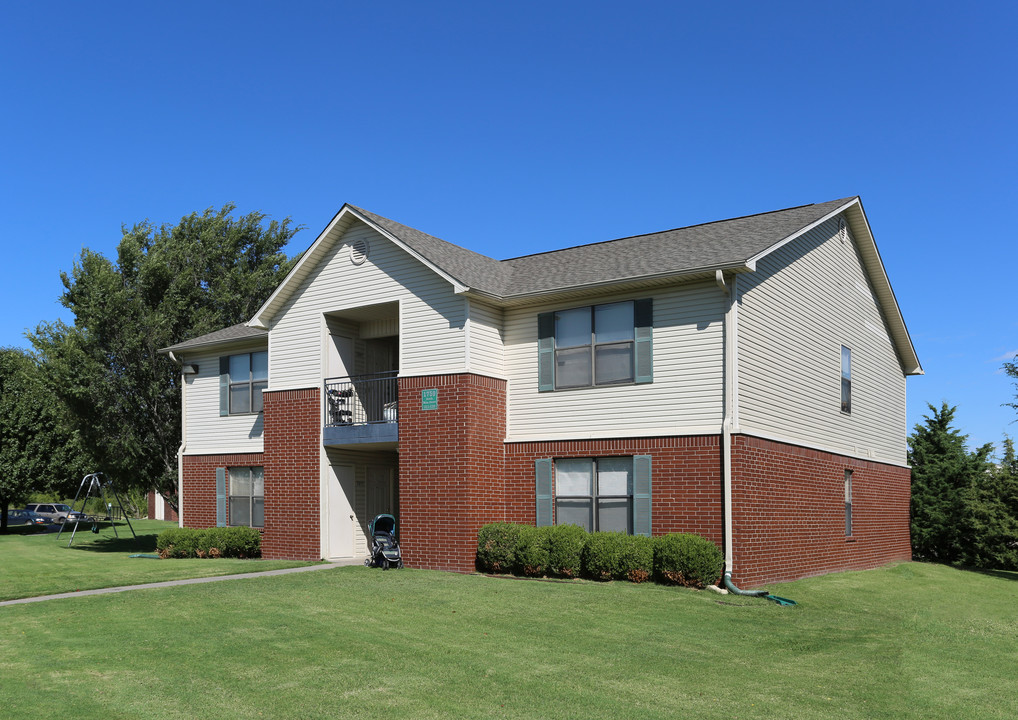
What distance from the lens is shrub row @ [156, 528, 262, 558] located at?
2309 centimetres

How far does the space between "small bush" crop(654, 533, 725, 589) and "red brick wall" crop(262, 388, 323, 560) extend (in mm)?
8549

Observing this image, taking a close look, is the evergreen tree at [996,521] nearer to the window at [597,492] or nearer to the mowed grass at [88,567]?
the window at [597,492]

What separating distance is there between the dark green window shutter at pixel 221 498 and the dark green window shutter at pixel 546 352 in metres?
10.3

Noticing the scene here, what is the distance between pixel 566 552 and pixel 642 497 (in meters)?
1.82

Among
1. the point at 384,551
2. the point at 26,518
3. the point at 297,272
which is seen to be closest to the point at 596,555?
the point at 384,551

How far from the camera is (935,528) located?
2762 centimetres

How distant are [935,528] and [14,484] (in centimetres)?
3590

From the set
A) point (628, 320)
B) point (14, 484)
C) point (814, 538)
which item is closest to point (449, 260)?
point (628, 320)

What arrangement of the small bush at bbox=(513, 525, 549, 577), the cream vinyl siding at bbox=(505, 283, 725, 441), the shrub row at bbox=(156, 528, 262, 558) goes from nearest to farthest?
the cream vinyl siding at bbox=(505, 283, 725, 441) < the small bush at bbox=(513, 525, 549, 577) < the shrub row at bbox=(156, 528, 262, 558)

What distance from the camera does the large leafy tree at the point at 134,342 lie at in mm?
33594

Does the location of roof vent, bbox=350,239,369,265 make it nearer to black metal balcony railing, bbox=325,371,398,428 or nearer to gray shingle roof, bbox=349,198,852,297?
gray shingle roof, bbox=349,198,852,297

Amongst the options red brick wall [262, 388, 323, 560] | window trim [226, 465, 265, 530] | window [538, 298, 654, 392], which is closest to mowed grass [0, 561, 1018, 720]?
window [538, 298, 654, 392]

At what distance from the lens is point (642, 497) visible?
1800 centimetres

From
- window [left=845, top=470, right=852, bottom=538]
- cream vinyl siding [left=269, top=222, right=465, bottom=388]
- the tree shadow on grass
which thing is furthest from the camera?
the tree shadow on grass
